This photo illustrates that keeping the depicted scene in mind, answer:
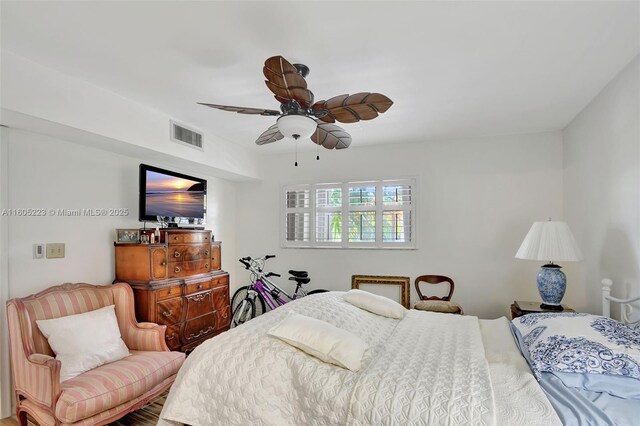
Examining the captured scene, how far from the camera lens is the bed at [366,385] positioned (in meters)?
1.36

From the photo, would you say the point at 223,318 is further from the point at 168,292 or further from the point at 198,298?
the point at 168,292

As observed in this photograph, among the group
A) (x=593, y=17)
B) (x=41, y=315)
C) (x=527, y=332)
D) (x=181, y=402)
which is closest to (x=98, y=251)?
(x=41, y=315)

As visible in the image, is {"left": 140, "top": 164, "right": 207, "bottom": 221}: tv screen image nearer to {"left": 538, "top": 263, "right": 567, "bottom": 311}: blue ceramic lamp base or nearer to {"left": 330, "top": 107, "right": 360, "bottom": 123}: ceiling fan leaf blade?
{"left": 330, "top": 107, "right": 360, "bottom": 123}: ceiling fan leaf blade

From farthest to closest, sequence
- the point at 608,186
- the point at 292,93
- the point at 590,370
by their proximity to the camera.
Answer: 1. the point at 608,186
2. the point at 292,93
3. the point at 590,370

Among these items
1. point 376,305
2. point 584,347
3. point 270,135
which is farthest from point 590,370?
point 270,135

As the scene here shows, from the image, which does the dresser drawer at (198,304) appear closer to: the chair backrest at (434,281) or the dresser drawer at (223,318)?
the dresser drawer at (223,318)

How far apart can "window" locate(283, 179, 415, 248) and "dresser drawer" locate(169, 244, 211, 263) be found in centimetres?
143

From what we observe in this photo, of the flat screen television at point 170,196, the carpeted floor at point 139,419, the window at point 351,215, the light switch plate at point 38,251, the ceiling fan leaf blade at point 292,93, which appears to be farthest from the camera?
the window at point 351,215

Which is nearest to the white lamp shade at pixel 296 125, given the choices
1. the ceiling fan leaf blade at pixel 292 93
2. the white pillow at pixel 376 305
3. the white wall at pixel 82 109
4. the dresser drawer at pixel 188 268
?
the ceiling fan leaf blade at pixel 292 93

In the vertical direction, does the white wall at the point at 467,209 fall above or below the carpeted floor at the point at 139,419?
above

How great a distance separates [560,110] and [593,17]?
5.30 feet

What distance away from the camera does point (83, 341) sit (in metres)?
2.33

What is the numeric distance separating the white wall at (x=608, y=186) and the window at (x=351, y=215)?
175 cm

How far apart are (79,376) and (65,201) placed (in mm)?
1465
